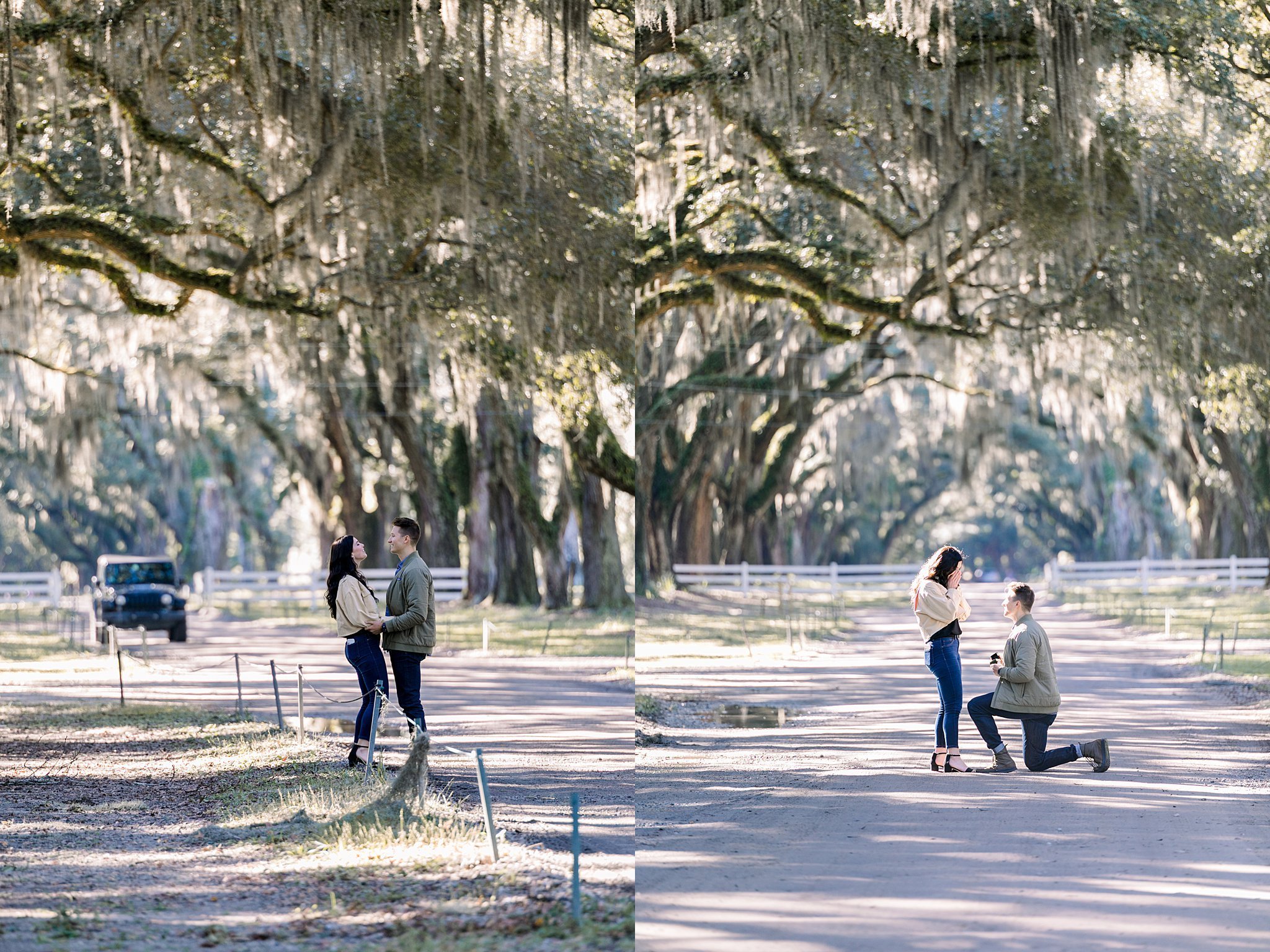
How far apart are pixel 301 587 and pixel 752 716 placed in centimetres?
2067

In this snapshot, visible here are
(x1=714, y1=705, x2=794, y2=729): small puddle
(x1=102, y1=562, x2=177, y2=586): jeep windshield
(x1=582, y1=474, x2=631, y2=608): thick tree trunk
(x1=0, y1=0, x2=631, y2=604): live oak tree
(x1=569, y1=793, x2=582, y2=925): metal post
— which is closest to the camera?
(x1=569, y1=793, x2=582, y2=925): metal post

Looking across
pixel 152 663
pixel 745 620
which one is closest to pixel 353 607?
pixel 152 663

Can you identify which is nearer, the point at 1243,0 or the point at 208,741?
the point at 208,741

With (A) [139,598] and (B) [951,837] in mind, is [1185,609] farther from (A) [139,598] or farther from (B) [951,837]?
(A) [139,598]

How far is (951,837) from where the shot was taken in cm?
658

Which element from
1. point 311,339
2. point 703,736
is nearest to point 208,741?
point 703,736

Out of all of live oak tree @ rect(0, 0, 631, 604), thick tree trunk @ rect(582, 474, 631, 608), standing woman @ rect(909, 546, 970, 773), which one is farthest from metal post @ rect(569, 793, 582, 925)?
thick tree trunk @ rect(582, 474, 631, 608)

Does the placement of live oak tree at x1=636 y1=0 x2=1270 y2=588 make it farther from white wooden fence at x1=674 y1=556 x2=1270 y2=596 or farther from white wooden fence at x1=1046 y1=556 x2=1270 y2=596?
white wooden fence at x1=674 y1=556 x2=1270 y2=596

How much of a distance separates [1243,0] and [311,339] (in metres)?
13.7

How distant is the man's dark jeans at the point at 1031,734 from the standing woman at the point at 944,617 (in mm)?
142

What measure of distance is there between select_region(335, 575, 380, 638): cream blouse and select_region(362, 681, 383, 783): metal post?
1.20 ft

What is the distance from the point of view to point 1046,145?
13.8 meters

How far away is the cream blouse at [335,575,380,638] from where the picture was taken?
8.24m

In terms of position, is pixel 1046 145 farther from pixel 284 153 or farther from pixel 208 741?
pixel 208 741
